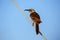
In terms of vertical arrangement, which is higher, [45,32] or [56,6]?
[56,6]

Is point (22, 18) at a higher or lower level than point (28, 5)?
lower

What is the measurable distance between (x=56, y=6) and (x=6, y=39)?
26.7 inches

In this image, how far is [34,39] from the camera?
1.44m

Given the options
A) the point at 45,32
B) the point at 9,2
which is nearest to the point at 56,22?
the point at 45,32

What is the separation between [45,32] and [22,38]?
0.27 metres

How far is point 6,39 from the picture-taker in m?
1.51

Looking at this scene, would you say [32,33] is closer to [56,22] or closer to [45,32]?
[45,32]

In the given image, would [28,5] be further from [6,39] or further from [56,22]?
[6,39]

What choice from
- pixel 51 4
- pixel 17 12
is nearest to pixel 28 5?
pixel 17 12

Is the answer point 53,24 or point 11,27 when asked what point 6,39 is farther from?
point 53,24

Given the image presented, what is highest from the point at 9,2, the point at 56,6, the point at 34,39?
the point at 9,2

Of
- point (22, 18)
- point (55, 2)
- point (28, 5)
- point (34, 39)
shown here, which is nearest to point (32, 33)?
point (34, 39)

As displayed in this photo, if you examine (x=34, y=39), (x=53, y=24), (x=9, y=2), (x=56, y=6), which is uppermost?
(x=9, y=2)

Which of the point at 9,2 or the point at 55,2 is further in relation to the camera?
the point at 9,2
